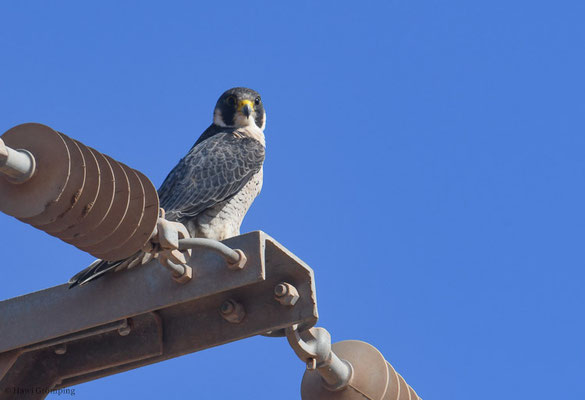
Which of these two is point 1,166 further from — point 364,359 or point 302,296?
Result: point 364,359

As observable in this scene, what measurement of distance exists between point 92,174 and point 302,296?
115cm

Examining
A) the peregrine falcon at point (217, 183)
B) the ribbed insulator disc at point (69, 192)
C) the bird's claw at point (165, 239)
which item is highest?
the peregrine falcon at point (217, 183)

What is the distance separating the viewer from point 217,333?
4.16 m

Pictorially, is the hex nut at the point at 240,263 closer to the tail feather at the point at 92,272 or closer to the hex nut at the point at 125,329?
the tail feather at the point at 92,272

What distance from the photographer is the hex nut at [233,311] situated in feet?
13.4

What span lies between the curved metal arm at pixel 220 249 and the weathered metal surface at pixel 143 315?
1.2 inches

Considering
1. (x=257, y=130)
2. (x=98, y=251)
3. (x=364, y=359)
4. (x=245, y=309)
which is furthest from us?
(x=257, y=130)

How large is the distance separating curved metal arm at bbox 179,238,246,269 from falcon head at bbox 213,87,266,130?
3931 millimetres

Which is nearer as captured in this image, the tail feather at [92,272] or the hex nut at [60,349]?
the tail feather at [92,272]

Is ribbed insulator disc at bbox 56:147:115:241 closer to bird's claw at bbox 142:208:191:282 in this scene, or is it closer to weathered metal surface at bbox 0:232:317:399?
bird's claw at bbox 142:208:191:282

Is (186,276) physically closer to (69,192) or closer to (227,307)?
(227,307)

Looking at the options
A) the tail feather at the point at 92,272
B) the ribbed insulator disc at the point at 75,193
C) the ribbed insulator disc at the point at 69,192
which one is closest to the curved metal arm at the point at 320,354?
the tail feather at the point at 92,272

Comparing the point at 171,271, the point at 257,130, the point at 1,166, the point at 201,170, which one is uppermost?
the point at 257,130

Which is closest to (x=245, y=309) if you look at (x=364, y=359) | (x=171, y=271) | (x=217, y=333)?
(x=217, y=333)
